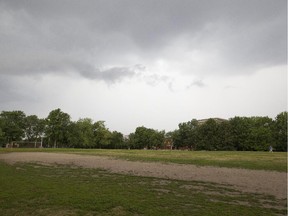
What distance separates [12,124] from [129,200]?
11343 centimetres

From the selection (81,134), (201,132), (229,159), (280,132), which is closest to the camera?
(229,159)

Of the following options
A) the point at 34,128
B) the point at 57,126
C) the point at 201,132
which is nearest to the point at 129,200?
the point at 57,126

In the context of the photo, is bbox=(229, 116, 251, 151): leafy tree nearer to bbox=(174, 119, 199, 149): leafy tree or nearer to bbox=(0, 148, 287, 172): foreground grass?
bbox=(174, 119, 199, 149): leafy tree

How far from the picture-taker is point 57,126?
339ft

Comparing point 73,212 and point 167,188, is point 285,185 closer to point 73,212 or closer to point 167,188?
point 167,188

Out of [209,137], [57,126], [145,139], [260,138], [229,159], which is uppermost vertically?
[57,126]

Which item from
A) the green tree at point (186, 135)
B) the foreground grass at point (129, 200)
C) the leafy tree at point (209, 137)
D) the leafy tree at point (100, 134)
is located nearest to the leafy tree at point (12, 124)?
the leafy tree at point (100, 134)

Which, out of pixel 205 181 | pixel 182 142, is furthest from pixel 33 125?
pixel 205 181

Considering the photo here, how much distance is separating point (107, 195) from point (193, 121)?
137859 mm

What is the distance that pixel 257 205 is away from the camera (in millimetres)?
10312

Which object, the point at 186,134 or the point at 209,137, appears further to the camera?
the point at 186,134

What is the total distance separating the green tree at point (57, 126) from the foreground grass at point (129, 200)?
9422 cm

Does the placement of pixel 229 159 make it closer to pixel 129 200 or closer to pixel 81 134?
pixel 129 200

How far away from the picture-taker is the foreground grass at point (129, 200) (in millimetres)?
8922
